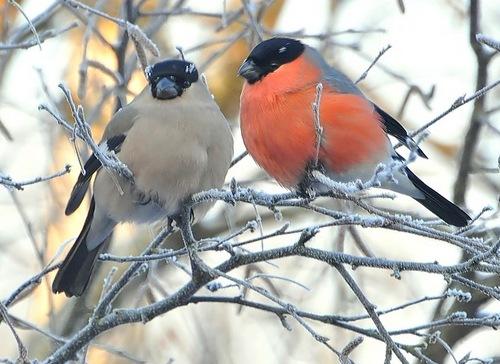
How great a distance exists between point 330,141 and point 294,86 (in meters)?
0.23

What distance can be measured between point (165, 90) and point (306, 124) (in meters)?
0.46

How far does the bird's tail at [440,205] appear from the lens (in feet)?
10.8

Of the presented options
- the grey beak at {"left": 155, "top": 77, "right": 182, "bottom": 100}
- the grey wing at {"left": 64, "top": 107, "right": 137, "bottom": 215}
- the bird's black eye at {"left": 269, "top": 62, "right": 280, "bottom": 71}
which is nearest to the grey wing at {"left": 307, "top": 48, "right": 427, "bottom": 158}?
the bird's black eye at {"left": 269, "top": 62, "right": 280, "bottom": 71}

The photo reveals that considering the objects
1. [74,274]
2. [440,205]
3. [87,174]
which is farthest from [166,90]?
[440,205]

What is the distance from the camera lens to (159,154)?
299 cm

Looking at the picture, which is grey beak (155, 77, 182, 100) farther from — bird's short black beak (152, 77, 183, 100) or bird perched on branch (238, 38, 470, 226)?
bird perched on branch (238, 38, 470, 226)

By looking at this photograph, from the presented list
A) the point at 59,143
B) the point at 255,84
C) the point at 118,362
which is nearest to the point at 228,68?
the point at 59,143

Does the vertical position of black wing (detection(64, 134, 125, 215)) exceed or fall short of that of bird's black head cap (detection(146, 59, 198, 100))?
it falls short

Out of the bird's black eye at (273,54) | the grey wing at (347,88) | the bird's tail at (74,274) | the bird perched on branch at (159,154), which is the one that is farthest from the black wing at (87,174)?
the grey wing at (347,88)

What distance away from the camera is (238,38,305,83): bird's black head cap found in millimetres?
3283

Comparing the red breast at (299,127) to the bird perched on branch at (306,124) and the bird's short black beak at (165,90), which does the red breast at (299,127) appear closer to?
the bird perched on branch at (306,124)

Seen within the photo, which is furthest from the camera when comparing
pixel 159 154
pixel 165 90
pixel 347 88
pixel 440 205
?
pixel 440 205

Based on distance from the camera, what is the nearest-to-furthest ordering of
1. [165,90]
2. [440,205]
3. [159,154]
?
[159,154]
[165,90]
[440,205]

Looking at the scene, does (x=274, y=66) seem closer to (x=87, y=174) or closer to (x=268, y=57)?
(x=268, y=57)
